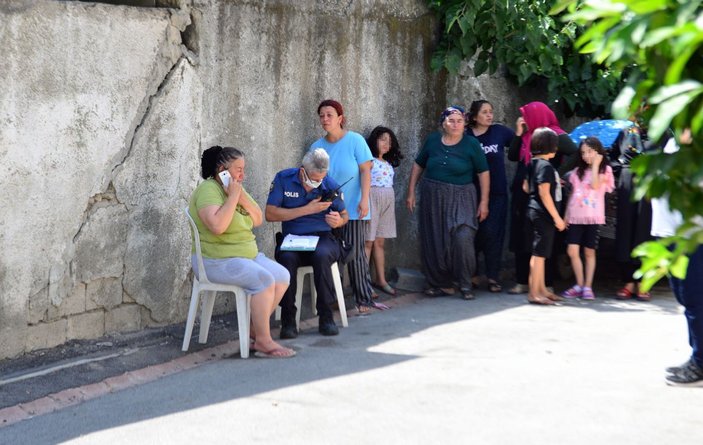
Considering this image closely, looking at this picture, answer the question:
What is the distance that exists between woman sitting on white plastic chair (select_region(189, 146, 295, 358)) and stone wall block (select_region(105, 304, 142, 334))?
676mm

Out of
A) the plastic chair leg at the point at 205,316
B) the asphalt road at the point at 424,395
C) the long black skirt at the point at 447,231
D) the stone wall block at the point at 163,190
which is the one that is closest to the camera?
the asphalt road at the point at 424,395

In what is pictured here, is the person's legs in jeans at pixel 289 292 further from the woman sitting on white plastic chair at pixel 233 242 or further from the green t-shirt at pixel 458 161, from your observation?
the green t-shirt at pixel 458 161

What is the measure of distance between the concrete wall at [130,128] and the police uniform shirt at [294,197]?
552 mm

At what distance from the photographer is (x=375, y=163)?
9562 millimetres

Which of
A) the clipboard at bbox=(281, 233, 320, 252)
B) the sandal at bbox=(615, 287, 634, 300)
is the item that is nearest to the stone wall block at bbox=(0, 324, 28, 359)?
the clipboard at bbox=(281, 233, 320, 252)

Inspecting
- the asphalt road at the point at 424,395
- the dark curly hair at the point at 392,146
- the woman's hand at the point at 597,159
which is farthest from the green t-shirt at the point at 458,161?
the asphalt road at the point at 424,395

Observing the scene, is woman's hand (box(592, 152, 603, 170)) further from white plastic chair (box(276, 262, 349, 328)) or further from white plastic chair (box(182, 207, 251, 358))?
white plastic chair (box(182, 207, 251, 358))

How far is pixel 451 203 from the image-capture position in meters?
9.69

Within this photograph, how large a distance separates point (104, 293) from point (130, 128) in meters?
1.13

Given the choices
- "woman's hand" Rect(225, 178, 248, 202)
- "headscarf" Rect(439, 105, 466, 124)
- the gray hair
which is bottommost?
"woman's hand" Rect(225, 178, 248, 202)

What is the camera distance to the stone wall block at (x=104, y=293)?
24.1 ft

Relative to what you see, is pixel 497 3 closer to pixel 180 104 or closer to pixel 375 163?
pixel 375 163

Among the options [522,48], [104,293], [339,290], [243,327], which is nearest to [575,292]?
[522,48]

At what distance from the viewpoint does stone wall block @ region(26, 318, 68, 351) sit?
22.8 feet
